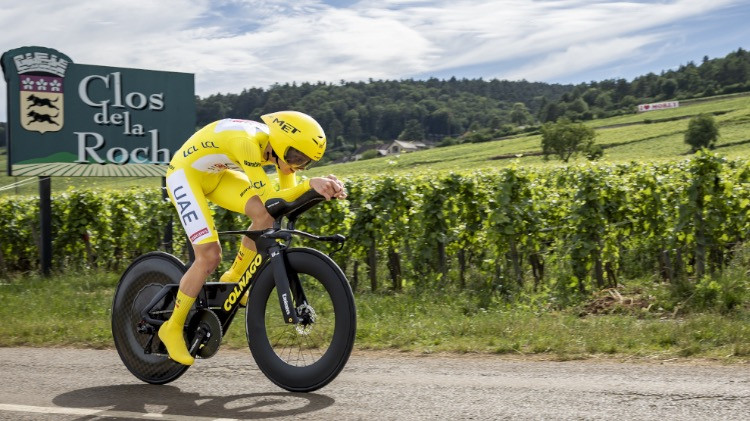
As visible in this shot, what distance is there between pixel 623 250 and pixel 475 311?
7.83 ft

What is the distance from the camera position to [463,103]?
12888 centimetres

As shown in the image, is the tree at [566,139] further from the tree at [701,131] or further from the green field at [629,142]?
the tree at [701,131]

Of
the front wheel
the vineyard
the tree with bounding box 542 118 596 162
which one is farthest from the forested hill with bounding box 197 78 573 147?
the tree with bounding box 542 118 596 162

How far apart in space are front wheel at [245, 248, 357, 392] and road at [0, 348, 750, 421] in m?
0.19

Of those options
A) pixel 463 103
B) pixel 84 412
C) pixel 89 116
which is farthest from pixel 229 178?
pixel 463 103

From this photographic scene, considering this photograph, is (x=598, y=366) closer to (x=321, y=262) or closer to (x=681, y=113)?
(x=321, y=262)

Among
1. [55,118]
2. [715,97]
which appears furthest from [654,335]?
[715,97]

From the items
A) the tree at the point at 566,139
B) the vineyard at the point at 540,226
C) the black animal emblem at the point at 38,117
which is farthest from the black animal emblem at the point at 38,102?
the tree at the point at 566,139

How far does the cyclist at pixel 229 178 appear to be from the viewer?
4.97 metres

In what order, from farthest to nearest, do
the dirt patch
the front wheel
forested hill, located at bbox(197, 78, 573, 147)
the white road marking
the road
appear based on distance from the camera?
forested hill, located at bbox(197, 78, 573, 147) → the dirt patch → the front wheel → the white road marking → the road

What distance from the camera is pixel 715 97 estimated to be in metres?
99.0

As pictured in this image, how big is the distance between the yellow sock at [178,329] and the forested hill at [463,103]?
50.6 m

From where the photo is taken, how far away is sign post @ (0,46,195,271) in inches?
488

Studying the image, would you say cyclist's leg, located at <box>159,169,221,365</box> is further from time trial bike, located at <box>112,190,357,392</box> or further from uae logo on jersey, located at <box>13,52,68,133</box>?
uae logo on jersey, located at <box>13,52,68,133</box>
